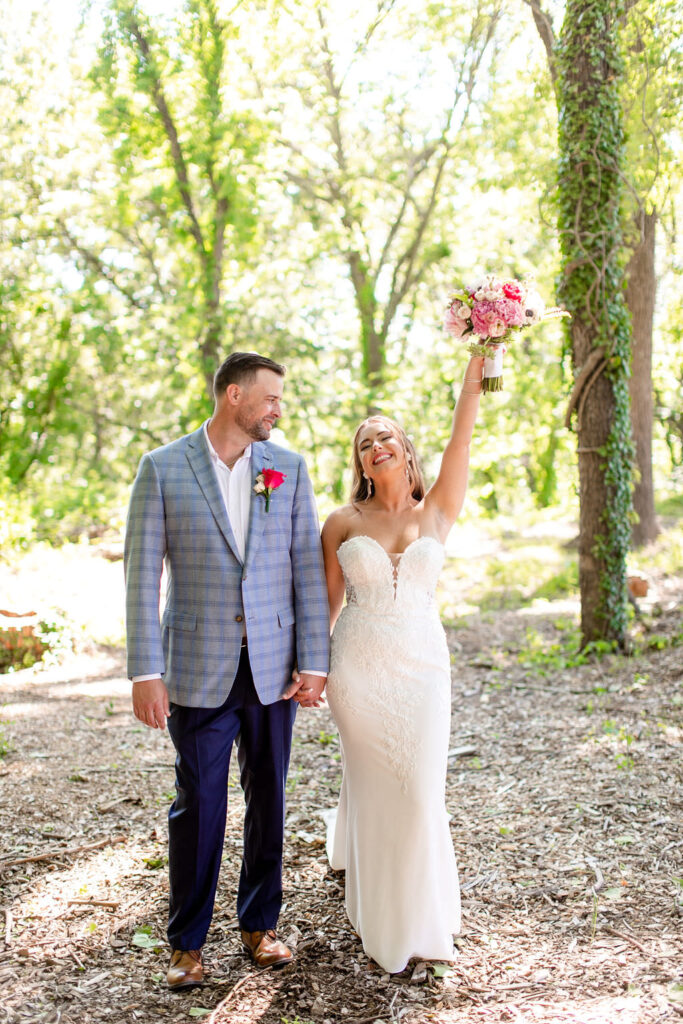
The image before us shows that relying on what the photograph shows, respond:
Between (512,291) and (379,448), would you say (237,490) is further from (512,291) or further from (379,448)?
(512,291)

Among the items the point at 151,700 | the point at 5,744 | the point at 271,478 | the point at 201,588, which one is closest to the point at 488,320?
the point at 271,478

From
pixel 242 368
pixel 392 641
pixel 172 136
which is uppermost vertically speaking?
pixel 172 136

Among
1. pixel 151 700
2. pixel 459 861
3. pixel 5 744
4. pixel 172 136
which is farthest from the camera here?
pixel 172 136

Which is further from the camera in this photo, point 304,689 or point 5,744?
point 5,744

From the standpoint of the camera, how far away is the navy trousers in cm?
311

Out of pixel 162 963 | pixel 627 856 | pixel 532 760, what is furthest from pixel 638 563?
pixel 162 963

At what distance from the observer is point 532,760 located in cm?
541

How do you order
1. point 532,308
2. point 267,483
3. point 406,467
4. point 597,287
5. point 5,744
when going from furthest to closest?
point 597,287
point 5,744
point 406,467
point 532,308
point 267,483

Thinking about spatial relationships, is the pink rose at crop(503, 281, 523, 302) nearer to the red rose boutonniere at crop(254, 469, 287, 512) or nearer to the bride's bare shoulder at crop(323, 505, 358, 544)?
the bride's bare shoulder at crop(323, 505, 358, 544)

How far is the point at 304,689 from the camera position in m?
3.28

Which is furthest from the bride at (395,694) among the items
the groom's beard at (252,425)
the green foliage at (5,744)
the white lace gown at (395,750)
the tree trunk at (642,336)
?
the tree trunk at (642,336)

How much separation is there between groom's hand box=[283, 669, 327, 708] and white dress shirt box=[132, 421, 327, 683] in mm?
24

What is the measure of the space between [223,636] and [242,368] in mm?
1019

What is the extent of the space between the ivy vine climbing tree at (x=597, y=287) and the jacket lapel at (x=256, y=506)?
15.3ft
